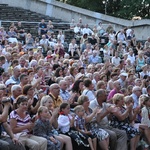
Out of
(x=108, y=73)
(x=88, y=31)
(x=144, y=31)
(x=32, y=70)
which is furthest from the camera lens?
(x=144, y=31)

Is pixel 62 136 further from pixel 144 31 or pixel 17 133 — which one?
pixel 144 31

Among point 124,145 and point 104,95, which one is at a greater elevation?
point 104,95

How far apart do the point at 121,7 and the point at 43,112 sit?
97.9 feet

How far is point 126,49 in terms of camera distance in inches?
1025

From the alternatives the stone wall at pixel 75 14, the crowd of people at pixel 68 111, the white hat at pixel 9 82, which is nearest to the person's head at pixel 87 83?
the crowd of people at pixel 68 111

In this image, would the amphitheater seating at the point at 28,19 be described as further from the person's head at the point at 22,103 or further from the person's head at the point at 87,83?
the person's head at the point at 22,103

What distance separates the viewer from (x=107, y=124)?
12008 mm

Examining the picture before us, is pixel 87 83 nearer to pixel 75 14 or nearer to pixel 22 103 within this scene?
pixel 22 103

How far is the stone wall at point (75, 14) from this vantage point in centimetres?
3281

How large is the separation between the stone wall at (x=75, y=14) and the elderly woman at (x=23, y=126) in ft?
75.5

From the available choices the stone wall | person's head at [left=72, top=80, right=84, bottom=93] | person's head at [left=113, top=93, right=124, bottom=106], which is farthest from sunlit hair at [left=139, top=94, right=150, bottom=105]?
the stone wall

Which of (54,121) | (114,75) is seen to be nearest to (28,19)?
(114,75)

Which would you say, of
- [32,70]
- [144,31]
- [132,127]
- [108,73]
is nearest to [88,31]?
[144,31]

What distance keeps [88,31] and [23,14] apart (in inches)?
296
